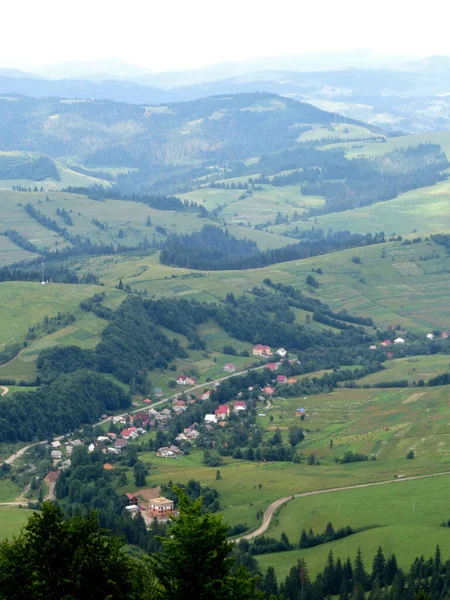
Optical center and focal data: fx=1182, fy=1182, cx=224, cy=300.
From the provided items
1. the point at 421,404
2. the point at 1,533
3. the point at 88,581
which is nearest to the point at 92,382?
the point at 421,404

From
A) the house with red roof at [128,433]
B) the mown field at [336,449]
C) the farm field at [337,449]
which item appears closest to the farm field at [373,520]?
the farm field at [337,449]

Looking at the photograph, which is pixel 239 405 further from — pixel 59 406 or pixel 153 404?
pixel 59 406

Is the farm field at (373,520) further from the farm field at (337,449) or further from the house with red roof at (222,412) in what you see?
the house with red roof at (222,412)

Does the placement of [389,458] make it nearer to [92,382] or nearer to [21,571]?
[92,382]

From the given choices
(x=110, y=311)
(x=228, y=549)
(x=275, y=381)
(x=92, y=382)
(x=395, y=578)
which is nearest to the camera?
(x=228, y=549)

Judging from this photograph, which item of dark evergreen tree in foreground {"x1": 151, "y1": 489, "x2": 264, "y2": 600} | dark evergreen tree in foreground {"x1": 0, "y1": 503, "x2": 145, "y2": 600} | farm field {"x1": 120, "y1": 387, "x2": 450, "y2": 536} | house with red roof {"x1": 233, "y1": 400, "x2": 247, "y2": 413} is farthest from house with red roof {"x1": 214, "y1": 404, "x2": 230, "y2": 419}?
dark evergreen tree in foreground {"x1": 151, "y1": 489, "x2": 264, "y2": 600}

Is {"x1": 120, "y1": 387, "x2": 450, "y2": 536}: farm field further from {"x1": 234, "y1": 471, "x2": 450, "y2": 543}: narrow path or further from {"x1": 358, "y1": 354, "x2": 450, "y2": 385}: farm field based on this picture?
{"x1": 358, "y1": 354, "x2": 450, "y2": 385}: farm field
